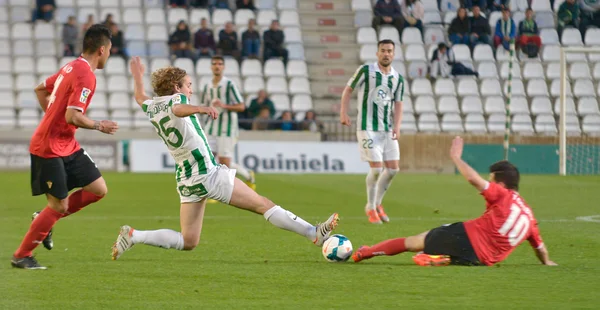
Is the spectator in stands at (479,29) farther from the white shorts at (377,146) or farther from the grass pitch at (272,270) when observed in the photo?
the white shorts at (377,146)

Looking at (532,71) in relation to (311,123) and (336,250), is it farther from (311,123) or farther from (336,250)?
(336,250)

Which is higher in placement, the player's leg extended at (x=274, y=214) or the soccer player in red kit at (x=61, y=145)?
the soccer player in red kit at (x=61, y=145)

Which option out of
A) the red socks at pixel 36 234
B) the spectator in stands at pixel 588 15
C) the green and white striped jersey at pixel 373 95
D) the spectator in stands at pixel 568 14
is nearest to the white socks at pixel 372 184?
the green and white striped jersey at pixel 373 95

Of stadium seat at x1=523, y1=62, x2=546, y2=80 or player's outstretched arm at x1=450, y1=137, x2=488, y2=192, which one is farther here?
stadium seat at x1=523, y1=62, x2=546, y2=80

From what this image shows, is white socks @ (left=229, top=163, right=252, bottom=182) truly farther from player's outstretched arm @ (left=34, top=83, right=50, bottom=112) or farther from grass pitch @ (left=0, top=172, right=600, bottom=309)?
player's outstretched arm @ (left=34, top=83, right=50, bottom=112)

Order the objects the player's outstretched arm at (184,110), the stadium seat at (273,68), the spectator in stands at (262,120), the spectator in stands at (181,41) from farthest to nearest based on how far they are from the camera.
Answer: the stadium seat at (273,68)
the spectator in stands at (181,41)
the spectator in stands at (262,120)
the player's outstretched arm at (184,110)

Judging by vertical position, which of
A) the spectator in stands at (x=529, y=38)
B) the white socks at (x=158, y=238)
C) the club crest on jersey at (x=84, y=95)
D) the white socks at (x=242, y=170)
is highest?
the spectator in stands at (x=529, y=38)

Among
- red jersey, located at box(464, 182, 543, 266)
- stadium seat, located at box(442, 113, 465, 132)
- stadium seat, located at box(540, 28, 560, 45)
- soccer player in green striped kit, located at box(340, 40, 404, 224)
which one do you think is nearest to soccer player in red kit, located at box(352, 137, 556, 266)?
red jersey, located at box(464, 182, 543, 266)

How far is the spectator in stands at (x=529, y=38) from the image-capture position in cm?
2755

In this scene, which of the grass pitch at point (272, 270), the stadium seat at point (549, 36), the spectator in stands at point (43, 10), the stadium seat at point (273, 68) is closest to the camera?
the grass pitch at point (272, 270)

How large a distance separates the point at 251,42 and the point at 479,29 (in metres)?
6.30

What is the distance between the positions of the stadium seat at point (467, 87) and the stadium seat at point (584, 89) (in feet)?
8.50

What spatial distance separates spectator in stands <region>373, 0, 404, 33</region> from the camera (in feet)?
92.6

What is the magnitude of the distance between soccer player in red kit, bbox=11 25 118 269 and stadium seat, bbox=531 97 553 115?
2066cm
